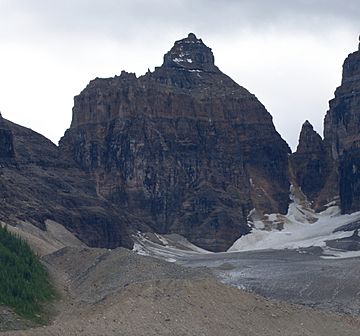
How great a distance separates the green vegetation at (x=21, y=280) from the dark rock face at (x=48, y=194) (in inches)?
1890

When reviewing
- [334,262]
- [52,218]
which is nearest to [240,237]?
[52,218]

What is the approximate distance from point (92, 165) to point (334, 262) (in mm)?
85861

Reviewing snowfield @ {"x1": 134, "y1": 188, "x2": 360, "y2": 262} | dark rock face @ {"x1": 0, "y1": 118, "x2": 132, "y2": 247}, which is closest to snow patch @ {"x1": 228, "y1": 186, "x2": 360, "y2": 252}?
snowfield @ {"x1": 134, "y1": 188, "x2": 360, "y2": 262}

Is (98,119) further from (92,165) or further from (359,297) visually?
(359,297)

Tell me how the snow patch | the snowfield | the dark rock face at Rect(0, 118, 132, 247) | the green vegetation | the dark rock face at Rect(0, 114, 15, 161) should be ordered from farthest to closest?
the snow patch
the dark rock face at Rect(0, 114, 15, 161)
the snowfield
the dark rock face at Rect(0, 118, 132, 247)
the green vegetation

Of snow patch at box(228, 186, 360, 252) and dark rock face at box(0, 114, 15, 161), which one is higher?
dark rock face at box(0, 114, 15, 161)

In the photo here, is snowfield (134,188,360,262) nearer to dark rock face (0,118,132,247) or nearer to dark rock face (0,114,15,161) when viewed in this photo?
dark rock face (0,118,132,247)

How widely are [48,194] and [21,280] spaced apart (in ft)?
284

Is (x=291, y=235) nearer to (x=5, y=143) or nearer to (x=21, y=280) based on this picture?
(x=5, y=143)

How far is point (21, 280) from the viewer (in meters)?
79.7

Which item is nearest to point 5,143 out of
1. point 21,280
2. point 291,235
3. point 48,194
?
point 48,194

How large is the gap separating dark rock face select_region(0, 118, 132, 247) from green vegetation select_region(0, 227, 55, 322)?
48003 mm

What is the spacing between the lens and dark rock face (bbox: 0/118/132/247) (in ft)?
494

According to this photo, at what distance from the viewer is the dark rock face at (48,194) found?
15062 cm
